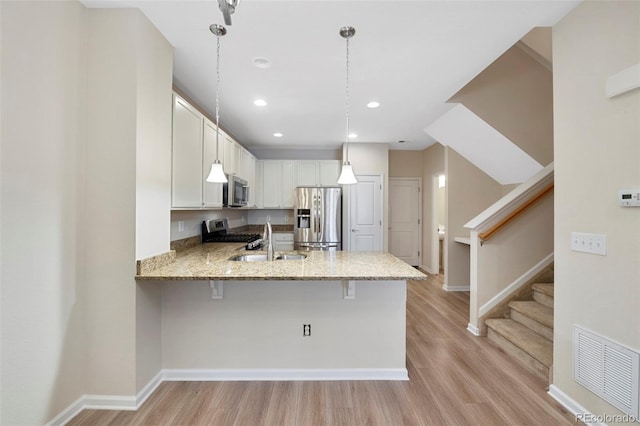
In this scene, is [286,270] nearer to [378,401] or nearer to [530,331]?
[378,401]

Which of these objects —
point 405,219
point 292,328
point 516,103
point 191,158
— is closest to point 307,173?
point 405,219

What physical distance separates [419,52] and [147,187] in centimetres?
230

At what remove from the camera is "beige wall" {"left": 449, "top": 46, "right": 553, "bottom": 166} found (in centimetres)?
348

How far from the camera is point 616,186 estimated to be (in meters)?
1.57

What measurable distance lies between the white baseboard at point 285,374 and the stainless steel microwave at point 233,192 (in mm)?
1877

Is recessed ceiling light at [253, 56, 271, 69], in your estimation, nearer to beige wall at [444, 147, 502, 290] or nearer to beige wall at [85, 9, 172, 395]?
beige wall at [85, 9, 172, 395]

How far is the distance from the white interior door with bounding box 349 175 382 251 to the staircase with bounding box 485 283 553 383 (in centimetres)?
253

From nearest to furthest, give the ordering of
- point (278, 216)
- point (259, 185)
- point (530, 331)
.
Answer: point (530, 331) → point (259, 185) → point (278, 216)

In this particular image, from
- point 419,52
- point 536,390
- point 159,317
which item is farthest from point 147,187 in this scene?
point 536,390

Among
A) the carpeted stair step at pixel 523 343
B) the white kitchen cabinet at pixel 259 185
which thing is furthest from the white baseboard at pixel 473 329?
the white kitchen cabinet at pixel 259 185

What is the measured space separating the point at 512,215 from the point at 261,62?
2.91 meters

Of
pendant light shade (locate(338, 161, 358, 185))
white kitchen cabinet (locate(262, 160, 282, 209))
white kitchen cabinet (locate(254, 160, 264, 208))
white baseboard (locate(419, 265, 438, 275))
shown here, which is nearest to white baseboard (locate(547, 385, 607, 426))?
pendant light shade (locate(338, 161, 358, 185))

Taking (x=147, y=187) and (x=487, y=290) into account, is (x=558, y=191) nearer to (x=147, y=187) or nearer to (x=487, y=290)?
(x=487, y=290)

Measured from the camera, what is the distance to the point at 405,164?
6.25m
